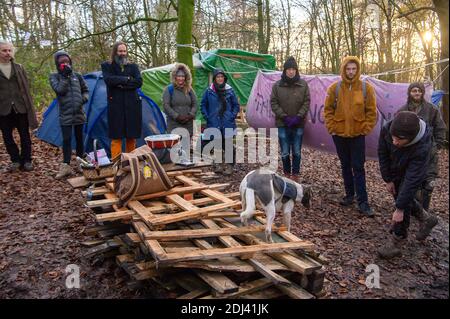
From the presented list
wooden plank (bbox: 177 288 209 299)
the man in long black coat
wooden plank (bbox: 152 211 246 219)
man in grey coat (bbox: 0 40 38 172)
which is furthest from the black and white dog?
man in grey coat (bbox: 0 40 38 172)

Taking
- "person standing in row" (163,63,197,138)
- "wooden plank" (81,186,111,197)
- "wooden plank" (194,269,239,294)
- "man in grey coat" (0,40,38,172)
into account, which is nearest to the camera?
"wooden plank" (194,269,239,294)

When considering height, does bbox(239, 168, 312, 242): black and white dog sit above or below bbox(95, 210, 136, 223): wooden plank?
above

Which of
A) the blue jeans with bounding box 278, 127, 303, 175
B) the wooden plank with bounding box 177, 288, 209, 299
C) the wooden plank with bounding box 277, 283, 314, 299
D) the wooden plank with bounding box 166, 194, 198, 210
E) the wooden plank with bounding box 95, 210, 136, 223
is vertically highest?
the blue jeans with bounding box 278, 127, 303, 175

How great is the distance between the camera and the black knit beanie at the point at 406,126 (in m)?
2.84

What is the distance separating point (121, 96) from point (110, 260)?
2.67 m

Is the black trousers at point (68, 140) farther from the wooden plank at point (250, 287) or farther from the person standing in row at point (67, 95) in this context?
the wooden plank at point (250, 287)

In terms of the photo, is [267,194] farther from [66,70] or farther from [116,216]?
[66,70]

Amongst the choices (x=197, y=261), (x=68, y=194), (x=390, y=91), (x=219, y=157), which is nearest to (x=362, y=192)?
(x=390, y=91)

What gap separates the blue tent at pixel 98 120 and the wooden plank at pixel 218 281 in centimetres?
453

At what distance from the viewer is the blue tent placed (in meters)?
6.73

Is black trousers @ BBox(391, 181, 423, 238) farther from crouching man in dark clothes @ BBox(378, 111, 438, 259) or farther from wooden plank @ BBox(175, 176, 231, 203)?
wooden plank @ BBox(175, 176, 231, 203)

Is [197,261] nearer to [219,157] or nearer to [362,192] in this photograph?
[362,192]

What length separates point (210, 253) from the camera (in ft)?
8.89
